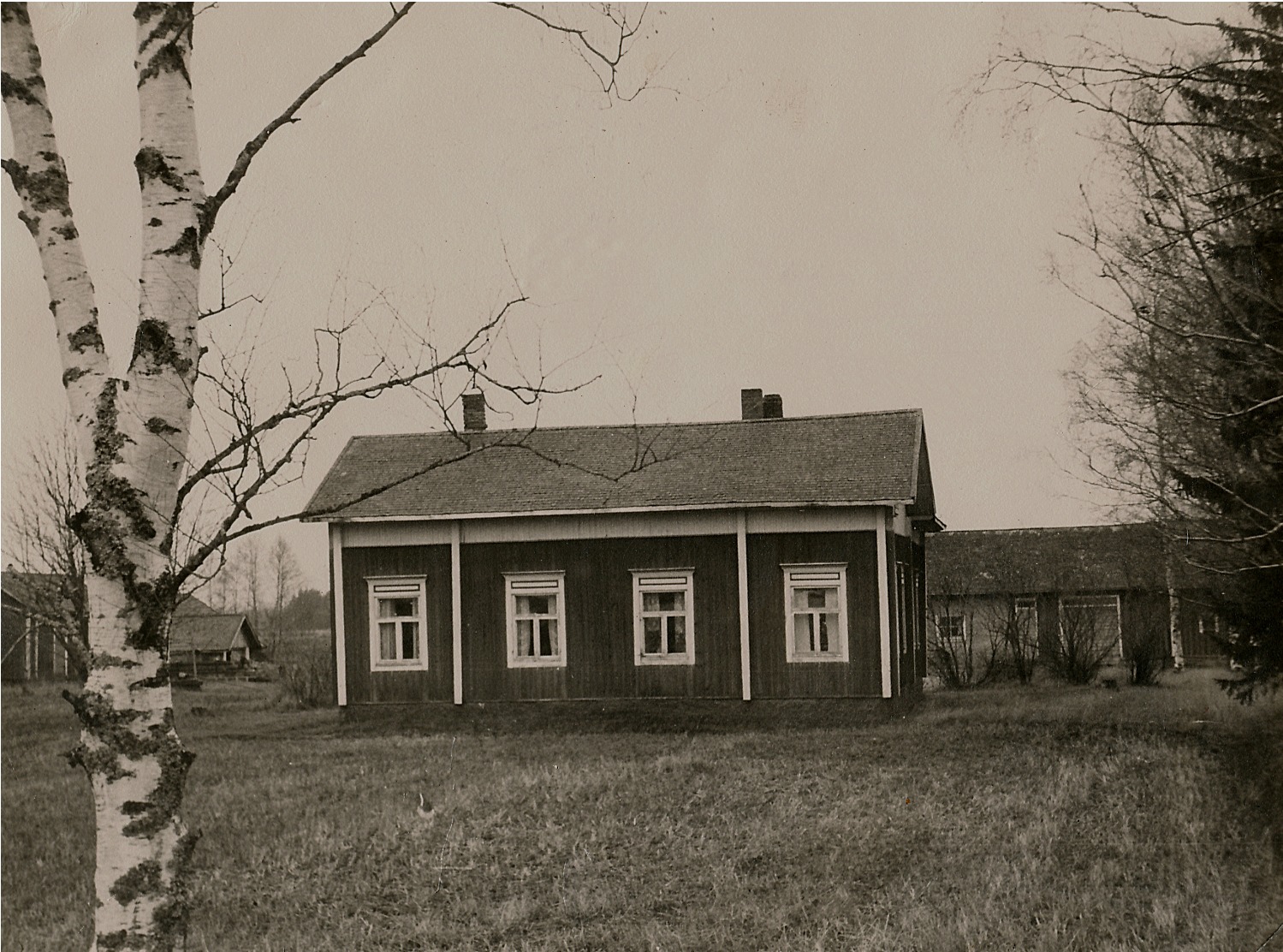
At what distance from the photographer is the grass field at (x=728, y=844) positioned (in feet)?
24.1

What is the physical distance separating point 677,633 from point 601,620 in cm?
127

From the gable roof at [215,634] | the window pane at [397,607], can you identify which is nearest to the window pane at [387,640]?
the window pane at [397,607]

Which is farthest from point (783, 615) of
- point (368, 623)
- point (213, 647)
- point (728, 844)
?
point (213, 647)

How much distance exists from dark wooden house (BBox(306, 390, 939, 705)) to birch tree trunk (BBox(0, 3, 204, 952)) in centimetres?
1391

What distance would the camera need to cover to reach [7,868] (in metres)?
9.77

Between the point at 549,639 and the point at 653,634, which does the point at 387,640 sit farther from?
the point at 653,634

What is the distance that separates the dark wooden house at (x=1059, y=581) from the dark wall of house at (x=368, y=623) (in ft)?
42.6

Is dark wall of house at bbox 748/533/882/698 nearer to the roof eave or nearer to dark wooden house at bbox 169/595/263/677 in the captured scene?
the roof eave

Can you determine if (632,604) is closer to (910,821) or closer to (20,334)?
(910,821)

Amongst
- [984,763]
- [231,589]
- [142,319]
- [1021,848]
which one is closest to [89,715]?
[142,319]

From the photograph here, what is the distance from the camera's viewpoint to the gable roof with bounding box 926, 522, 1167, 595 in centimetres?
3225

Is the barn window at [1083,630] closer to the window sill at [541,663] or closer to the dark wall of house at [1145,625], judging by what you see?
the dark wall of house at [1145,625]

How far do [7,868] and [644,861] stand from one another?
556cm

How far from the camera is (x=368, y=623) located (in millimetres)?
19172
